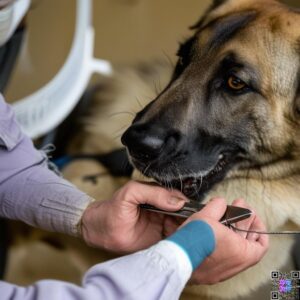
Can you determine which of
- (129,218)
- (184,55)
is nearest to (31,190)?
(129,218)

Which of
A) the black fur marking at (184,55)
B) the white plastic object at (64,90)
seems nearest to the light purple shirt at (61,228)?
the black fur marking at (184,55)

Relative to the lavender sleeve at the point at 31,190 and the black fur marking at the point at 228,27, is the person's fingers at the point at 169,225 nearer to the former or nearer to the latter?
the lavender sleeve at the point at 31,190

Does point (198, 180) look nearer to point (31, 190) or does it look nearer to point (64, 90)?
point (31, 190)

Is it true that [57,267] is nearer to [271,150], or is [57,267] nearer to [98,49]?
[271,150]

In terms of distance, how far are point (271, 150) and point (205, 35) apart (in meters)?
0.22

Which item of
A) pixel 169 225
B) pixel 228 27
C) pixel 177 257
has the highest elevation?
pixel 228 27

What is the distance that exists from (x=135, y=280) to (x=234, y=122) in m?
0.37

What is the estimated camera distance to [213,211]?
718mm

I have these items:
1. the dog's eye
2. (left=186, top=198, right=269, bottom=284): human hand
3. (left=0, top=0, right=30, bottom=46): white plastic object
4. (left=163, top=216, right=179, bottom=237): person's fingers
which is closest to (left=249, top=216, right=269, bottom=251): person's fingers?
(left=186, top=198, right=269, bottom=284): human hand

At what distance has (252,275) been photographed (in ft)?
3.01

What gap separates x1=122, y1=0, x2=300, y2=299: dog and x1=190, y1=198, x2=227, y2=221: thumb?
0.47 ft

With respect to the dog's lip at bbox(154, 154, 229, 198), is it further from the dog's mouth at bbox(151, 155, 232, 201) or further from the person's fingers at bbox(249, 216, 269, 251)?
the person's fingers at bbox(249, 216, 269, 251)

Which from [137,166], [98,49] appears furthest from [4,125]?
[98,49]

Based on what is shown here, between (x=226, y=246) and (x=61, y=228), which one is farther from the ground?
(x=226, y=246)
